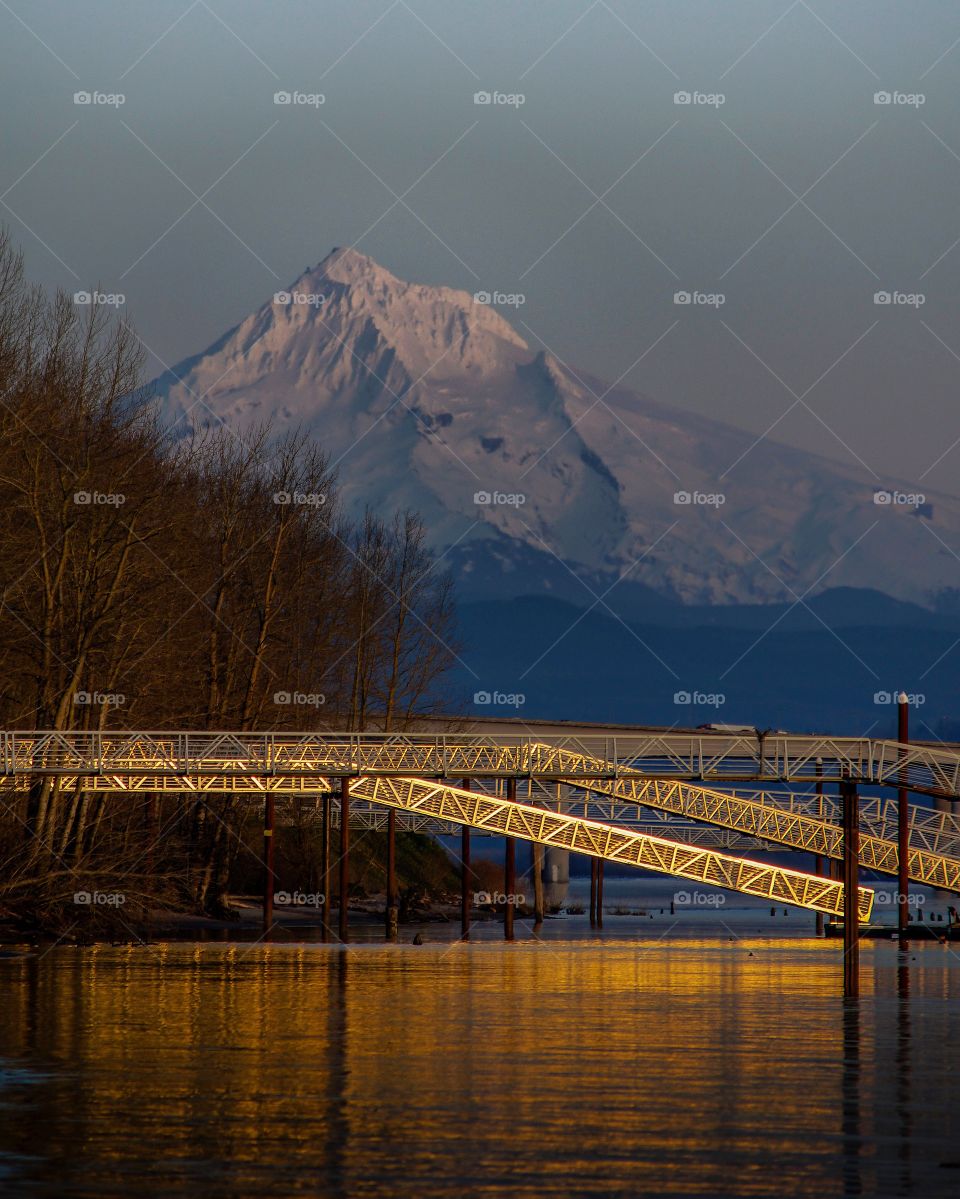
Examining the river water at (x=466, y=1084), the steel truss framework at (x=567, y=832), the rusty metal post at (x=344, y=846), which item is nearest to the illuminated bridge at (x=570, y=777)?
the steel truss framework at (x=567, y=832)

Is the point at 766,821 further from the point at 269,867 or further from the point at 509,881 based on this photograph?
the point at 269,867

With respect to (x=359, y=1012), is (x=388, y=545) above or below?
above

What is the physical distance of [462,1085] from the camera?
21688 mm

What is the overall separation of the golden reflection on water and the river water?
0.05 meters

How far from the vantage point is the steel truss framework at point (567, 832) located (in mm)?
56562

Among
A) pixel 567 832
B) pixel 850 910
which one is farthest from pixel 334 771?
pixel 850 910

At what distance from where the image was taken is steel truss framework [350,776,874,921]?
5656 cm

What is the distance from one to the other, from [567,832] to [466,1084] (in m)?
36.7

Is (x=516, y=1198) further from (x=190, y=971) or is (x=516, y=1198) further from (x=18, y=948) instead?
(x=18, y=948)

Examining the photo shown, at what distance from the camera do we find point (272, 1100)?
2022 cm

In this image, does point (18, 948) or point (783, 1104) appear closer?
point (783, 1104)

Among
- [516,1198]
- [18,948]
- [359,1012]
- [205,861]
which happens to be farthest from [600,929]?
[516,1198]

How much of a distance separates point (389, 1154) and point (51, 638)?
39926mm

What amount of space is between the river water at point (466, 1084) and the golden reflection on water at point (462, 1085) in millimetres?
50
